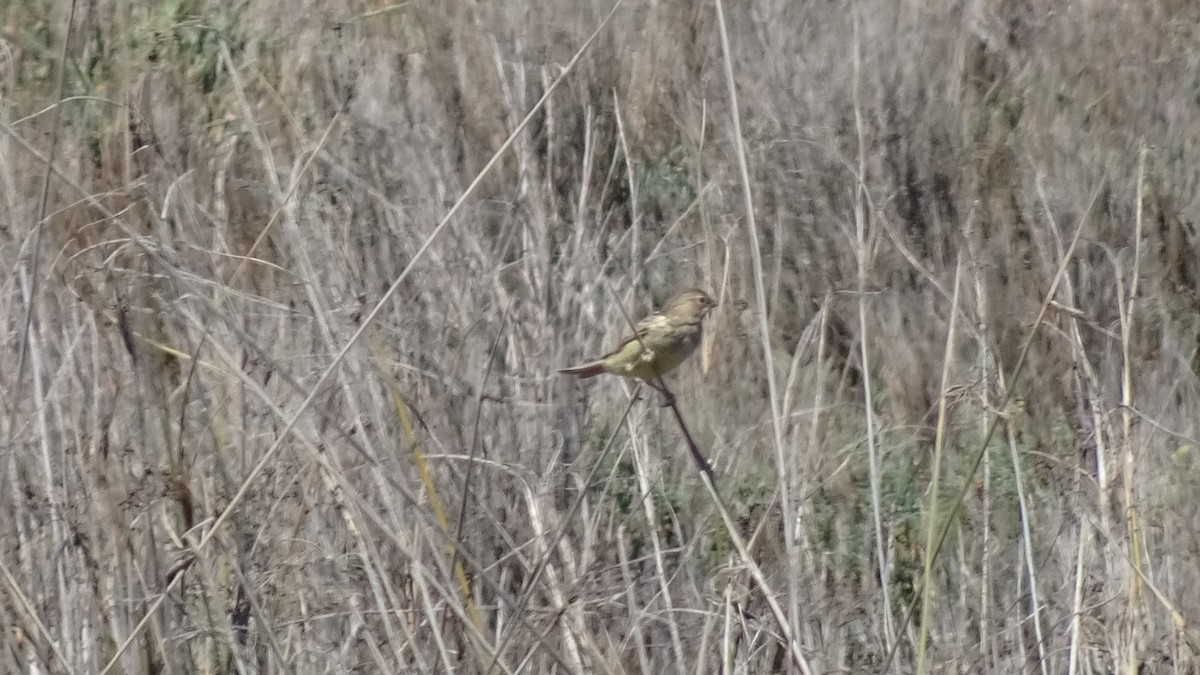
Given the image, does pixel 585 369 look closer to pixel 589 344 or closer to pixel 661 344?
pixel 661 344

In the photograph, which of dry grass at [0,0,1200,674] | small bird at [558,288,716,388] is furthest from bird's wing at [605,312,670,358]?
dry grass at [0,0,1200,674]

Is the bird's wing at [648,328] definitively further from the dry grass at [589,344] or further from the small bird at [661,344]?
the dry grass at [589,344]

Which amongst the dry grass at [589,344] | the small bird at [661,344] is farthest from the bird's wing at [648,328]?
the dry grass at [589,344]

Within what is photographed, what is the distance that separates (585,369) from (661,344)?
0.53 feet

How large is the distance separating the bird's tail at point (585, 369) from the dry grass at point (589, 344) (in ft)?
0.18

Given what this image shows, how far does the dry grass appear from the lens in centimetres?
224

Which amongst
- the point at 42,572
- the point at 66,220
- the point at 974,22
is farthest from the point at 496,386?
the point at 974,22

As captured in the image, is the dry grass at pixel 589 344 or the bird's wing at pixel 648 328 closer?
the dry grass at pixel 589 344

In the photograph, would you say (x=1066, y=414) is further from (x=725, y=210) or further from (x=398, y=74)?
(x=398, y=74)

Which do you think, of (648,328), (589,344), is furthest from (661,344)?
(589,344)

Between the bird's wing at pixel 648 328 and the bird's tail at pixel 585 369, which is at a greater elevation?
the bird's wing at pixel 648 328

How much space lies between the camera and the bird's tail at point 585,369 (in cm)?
281

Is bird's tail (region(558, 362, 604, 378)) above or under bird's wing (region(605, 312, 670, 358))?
under

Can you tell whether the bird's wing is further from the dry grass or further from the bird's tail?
the dry grass
